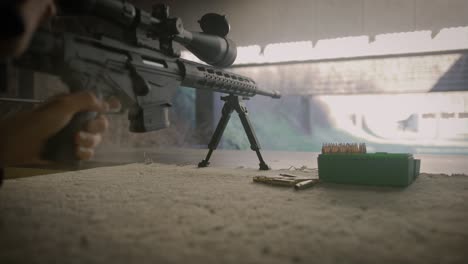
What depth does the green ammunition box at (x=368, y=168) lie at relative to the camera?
77.0 inches

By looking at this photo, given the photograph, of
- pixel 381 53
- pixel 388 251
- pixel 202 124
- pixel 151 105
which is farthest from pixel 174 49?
pixel 202 124

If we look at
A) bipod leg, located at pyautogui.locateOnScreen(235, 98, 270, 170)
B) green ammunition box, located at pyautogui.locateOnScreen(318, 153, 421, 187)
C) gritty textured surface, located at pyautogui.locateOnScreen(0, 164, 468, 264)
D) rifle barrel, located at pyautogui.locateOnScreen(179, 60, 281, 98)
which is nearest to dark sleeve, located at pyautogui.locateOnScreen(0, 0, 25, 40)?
gritty textured surface, located at pyautogui.locateOnScreen(0, 164, 468, 264)

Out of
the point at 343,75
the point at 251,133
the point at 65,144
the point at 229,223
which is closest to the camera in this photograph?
the point at 229,223

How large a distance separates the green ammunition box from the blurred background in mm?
3480

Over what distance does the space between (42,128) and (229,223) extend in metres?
0.80

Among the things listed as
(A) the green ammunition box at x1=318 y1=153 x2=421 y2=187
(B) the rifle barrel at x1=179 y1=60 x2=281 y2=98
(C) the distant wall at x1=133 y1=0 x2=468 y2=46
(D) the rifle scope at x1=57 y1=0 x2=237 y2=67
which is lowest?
(A) the green ammunition box at x1=318 y1=153 x2=421 y2=187

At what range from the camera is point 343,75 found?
5926 millimetres

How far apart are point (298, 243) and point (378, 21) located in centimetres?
476

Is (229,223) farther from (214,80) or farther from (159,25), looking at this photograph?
(214,80)

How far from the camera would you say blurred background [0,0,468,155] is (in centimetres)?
484

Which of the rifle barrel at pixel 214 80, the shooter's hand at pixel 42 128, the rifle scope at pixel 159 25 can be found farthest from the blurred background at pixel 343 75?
the shooter's hand at pixel 42 128

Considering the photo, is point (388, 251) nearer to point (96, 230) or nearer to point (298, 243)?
point (298, 243)

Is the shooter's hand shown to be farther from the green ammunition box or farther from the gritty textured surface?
the green ammunition box

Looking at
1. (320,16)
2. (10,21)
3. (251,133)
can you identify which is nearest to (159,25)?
(10,21)
